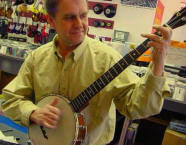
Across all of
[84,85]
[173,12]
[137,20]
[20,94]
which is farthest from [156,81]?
[137,20]

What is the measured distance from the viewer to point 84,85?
1419mm

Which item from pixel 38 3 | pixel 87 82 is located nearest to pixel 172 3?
pixel 38 3

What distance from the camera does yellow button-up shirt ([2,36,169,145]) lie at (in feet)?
4.35

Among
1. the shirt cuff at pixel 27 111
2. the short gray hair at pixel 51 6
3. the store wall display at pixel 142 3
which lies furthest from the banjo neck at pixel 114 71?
the store wall display at pixel 142 3

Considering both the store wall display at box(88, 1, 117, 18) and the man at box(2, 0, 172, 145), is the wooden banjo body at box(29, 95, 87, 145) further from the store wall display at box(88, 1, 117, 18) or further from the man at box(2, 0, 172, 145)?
the store wall display at box(88, 1, 117, 18)

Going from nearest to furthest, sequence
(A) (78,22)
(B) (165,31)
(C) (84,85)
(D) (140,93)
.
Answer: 1. (B) (165,31)
2. (D) (140,93)
3. (A) (78,22)
4. (C) (84,85)

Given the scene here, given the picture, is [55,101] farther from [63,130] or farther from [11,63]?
[11,63]

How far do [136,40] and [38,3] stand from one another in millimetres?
1572

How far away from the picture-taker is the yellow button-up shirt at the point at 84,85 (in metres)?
1.33

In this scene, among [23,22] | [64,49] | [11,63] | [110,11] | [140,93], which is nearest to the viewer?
[140,93]

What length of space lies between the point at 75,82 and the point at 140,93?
1.35ft

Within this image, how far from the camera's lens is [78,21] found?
51.8 inches

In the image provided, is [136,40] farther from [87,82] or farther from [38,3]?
[87,82]

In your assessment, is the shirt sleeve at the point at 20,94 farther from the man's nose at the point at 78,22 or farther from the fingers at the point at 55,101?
the man's nose at the point at 78,22
